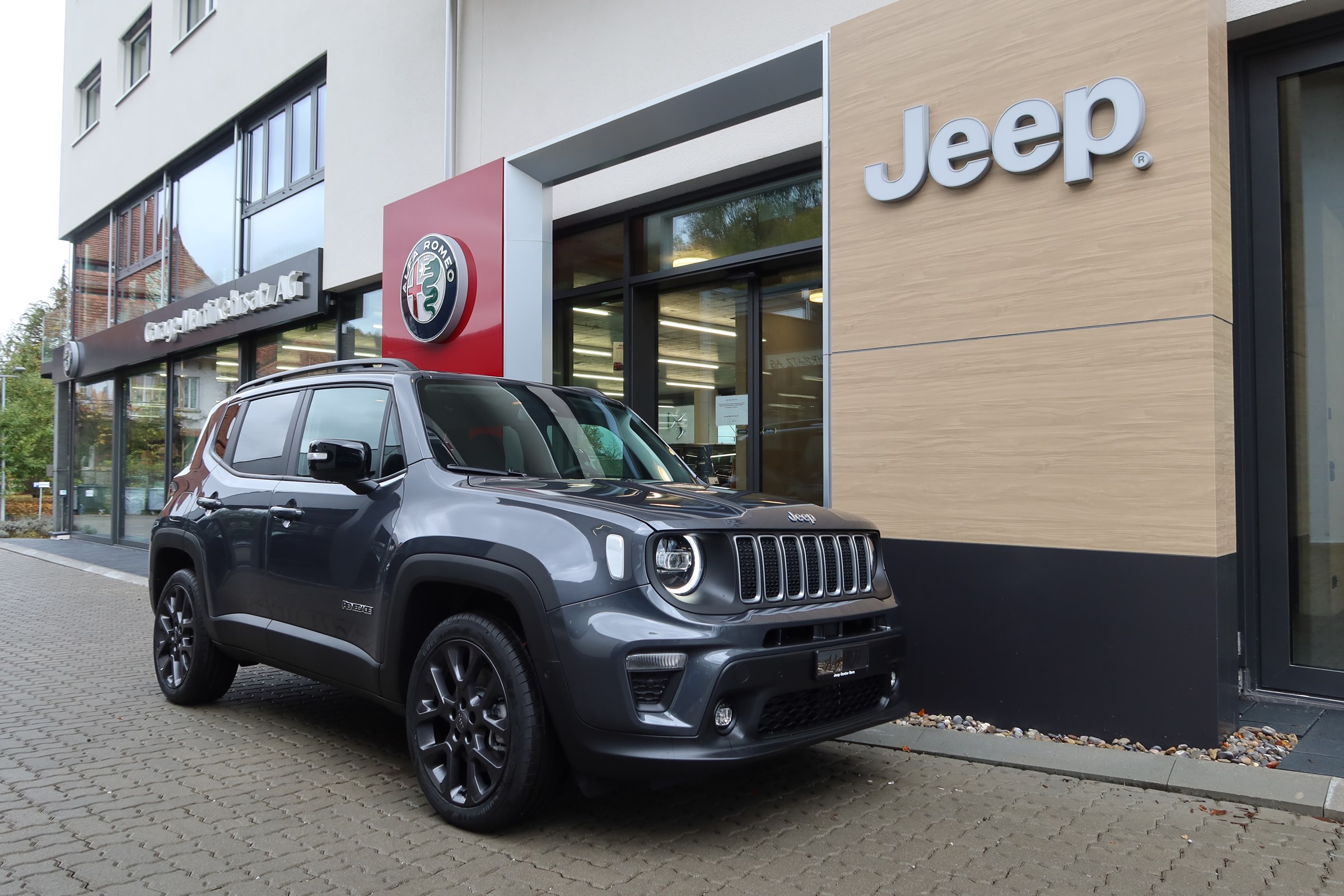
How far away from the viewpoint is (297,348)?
14562mm

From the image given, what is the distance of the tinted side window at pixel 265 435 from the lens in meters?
5.41

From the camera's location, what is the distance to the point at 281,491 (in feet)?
16.8

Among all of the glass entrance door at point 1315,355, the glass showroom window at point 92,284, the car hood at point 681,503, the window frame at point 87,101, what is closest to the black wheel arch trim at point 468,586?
the car hood at point 681,503

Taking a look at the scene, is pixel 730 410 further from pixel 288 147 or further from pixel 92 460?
pixel 92 460

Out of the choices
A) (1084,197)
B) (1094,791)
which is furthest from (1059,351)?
(1094,791)

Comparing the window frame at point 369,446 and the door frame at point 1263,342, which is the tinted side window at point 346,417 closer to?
the window frame at point 369,446

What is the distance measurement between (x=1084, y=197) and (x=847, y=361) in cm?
158

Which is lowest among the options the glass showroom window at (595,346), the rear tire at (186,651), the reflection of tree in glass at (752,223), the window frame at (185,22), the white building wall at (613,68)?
the rear tire at (186,651)

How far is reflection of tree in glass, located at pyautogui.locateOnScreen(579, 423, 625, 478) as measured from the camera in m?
4.98

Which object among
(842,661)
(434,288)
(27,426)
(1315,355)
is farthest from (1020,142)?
(27,426)

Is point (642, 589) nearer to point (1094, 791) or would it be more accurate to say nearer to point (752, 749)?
point (752, 749)

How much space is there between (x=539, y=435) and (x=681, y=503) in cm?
125

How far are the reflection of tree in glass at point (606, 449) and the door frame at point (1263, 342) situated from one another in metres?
3.51

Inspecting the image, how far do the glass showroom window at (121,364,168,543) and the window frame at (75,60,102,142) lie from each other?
665 centimetres
